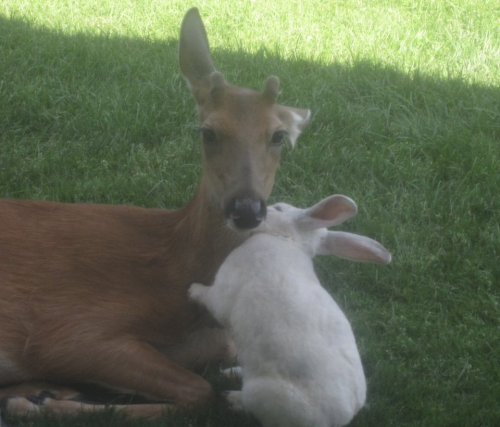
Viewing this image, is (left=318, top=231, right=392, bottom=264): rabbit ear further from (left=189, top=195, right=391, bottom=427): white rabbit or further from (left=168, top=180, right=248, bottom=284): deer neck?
(left=168, top=180, right=248, bottom=284): deer neck

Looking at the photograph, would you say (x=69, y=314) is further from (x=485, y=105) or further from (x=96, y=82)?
(x=485, y=105)

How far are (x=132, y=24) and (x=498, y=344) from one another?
510 cm

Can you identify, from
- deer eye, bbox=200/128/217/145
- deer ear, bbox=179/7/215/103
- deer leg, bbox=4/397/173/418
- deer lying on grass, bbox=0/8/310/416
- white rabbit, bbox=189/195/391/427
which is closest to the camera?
white rabbit, bbox=189/195/391/427

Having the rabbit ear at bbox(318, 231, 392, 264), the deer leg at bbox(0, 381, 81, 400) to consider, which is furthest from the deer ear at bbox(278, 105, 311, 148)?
the deer leg at bbox(0, 381, 81, 400)

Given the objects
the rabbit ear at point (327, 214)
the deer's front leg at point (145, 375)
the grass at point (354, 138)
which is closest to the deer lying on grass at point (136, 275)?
the deer's front leg at point (145, 375)

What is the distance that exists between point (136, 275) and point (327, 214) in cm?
105

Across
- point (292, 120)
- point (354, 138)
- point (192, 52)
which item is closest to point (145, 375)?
point (292, 120)

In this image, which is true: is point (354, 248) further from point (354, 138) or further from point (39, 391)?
point (354, 138)

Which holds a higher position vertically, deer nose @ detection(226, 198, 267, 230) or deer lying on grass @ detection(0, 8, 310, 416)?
deer nose @ detection(226, 198, 267, 230)

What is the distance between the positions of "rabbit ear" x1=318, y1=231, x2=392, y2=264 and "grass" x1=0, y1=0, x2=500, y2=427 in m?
0.57

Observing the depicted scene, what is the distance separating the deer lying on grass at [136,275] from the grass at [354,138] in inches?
13.4

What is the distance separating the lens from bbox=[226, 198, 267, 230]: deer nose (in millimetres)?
4035

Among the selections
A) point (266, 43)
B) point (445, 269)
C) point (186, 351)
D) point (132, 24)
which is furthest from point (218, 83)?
point (132, 24)

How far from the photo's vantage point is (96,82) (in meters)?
7.08
